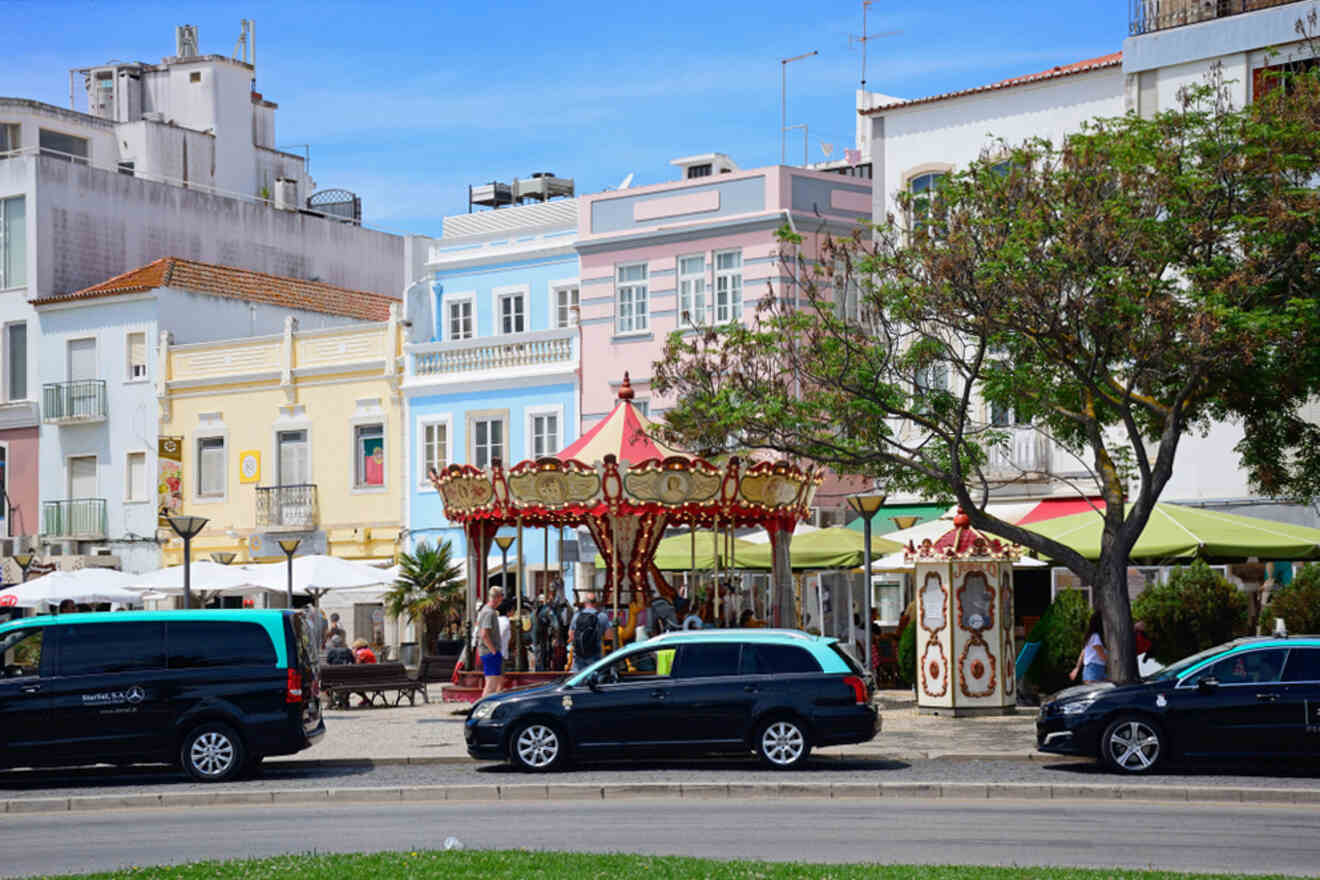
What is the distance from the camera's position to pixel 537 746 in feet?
68.3

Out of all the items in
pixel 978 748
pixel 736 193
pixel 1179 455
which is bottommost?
pixel 978 748

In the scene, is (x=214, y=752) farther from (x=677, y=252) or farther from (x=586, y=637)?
(x=677, y=252)

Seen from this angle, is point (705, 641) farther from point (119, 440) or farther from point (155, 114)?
point (155, 114)

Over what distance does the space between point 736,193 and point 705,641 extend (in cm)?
2188

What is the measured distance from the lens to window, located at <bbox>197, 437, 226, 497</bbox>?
48.8 metres

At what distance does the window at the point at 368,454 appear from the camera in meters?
46.2

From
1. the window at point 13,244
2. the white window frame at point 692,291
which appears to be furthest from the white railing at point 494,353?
the window at point 13,244

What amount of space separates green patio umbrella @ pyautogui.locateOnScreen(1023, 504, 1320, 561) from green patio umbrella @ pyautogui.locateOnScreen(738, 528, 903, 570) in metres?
4.25

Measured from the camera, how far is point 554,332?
43.2 meters

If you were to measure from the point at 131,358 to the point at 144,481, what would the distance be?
3250mm

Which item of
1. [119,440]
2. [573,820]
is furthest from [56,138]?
[573,820]

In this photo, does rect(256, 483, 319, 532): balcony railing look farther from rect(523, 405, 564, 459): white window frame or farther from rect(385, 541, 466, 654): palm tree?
rect(523, 405, 564, 459): white window frame

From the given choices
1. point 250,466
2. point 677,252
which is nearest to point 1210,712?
point 677,252

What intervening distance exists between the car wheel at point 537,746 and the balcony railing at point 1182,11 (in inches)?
789
